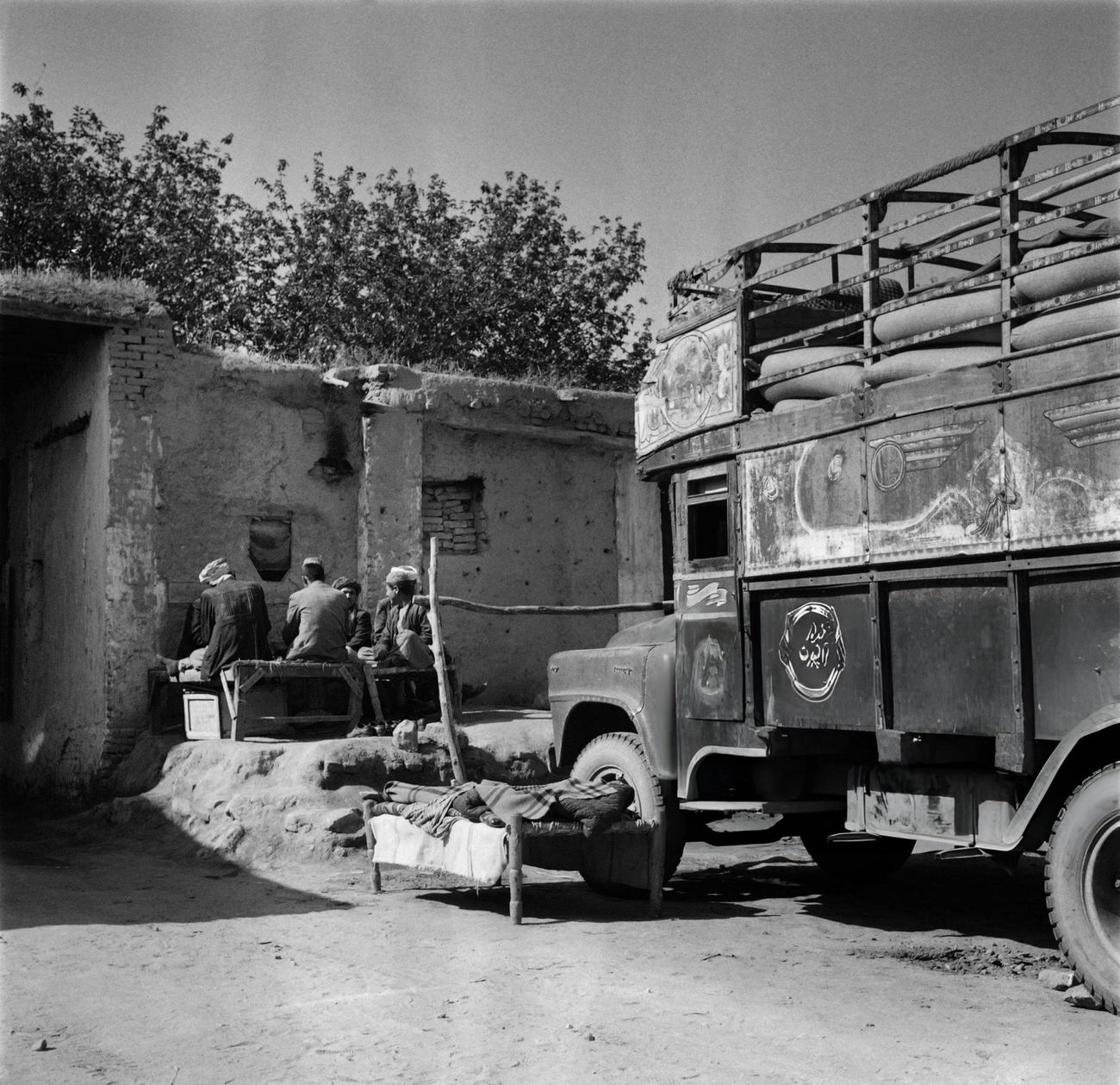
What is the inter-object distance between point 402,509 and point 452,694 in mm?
2366

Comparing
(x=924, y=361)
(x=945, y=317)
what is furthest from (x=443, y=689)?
(x=945, y=317)

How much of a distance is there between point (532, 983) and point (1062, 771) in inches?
90.5

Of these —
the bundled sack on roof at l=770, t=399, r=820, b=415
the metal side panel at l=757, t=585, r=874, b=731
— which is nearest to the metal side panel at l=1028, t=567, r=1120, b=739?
the metal side panel at l=757, t=585, r=874, b=731

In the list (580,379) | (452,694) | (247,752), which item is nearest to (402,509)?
(452,694)

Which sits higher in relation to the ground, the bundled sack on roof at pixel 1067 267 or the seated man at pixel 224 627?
the bundled sack on roof at pixel 1067 267

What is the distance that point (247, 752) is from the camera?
9.93 meters

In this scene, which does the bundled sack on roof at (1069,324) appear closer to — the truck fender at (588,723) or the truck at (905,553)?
the truck at (905,553)

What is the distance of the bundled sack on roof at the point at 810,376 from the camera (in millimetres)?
6309

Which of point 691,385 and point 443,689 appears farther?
point 443,689

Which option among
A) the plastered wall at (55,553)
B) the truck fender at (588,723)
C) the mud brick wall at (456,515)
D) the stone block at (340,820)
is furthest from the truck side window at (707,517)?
the plastered wall at (55,553)

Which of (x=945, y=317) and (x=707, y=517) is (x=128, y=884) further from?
(x=945, y=317)

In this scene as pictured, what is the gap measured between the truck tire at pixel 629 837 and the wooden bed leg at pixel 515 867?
23.0 inches

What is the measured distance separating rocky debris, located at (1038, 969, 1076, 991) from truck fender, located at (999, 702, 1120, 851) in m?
0.55

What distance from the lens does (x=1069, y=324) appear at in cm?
514
